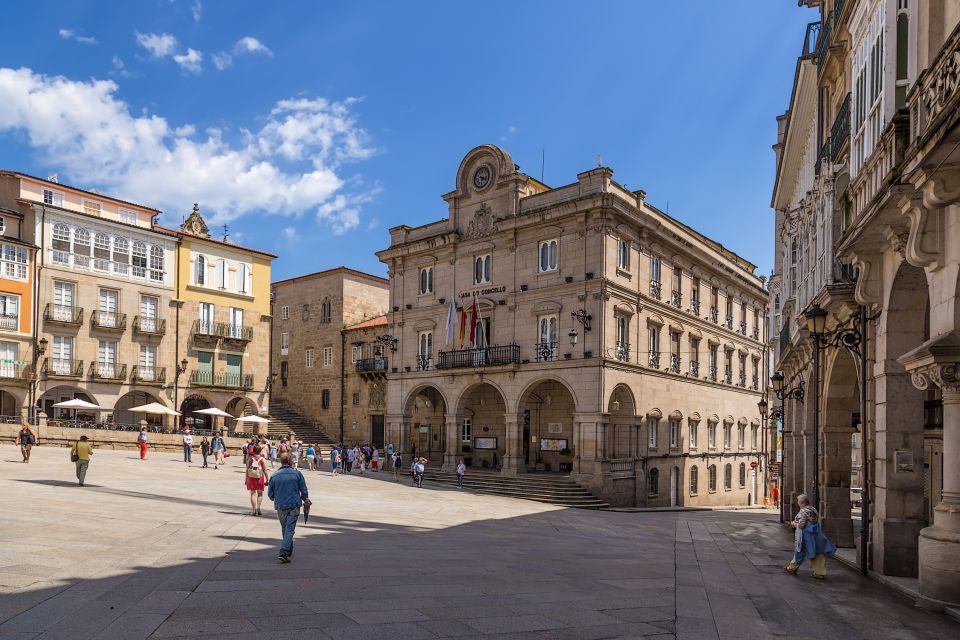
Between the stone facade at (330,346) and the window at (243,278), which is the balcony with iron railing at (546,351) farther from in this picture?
the window at (243,278)

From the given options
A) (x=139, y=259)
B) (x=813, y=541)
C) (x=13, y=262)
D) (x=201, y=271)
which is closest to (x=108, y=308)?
(x=139, y=259)

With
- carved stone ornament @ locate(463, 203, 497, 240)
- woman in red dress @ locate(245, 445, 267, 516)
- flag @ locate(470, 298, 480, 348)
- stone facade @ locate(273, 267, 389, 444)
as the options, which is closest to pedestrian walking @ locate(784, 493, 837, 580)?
woman in red dress @ locate(245, 445, 267, 516)

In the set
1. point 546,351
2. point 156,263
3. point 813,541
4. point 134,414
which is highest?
point 156,263

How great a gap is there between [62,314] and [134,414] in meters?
7.20

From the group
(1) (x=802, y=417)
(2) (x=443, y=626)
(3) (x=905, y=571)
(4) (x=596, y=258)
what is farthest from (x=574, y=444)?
(2) (x=443, y=626)

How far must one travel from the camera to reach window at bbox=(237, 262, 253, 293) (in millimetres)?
49625

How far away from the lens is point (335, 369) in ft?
173

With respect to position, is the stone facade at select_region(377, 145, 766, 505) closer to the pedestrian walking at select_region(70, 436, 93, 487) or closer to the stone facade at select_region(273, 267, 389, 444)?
the stone facade at select_region(273, 267, 389, 444)

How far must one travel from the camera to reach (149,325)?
147ft

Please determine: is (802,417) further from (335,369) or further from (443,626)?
(335,369)

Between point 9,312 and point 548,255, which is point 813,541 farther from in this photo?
point 9,312

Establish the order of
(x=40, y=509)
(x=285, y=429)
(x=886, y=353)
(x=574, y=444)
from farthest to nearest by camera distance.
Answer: (x=285, y=429) < (x=574, y=444) < (x=40, y=509) < (x=886, y=353)

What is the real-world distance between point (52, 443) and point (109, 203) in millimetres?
15245

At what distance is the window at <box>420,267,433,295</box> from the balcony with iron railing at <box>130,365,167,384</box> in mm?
16056
